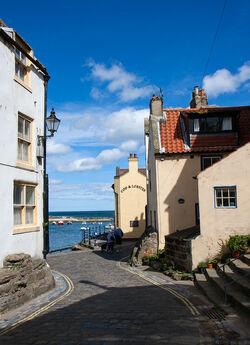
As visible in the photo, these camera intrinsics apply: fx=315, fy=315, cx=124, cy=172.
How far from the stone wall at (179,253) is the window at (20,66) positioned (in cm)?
1015

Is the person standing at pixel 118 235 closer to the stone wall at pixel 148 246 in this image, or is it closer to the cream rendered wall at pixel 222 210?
the stone wall at pixel 148 246

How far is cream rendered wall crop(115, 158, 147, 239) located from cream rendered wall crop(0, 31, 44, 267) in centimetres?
2410

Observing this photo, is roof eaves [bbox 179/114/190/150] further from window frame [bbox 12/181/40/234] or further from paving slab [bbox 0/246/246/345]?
window frame [bbox 12/181/40/234]

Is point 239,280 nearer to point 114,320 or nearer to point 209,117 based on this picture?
point 114,320

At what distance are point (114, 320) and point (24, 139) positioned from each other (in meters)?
7.15

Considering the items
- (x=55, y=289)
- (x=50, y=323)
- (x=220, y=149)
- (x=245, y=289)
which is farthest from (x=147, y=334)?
(x=220, y=149)

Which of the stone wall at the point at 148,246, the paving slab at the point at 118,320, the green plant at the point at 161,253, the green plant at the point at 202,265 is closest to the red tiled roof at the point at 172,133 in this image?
the stone wall at the point at 148,246

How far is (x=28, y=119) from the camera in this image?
12.2m

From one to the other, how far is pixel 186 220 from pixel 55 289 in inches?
359

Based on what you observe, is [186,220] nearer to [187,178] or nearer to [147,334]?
→ [187,178]

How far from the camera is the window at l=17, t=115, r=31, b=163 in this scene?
11625 millimetres

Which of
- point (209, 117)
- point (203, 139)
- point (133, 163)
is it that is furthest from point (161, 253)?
point (133, 163)

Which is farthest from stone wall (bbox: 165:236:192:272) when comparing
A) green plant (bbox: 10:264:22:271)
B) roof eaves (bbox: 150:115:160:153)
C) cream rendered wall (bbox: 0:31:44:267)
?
Answer: green plant (bbox: 10:264:22:271)

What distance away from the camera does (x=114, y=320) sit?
8125mm
